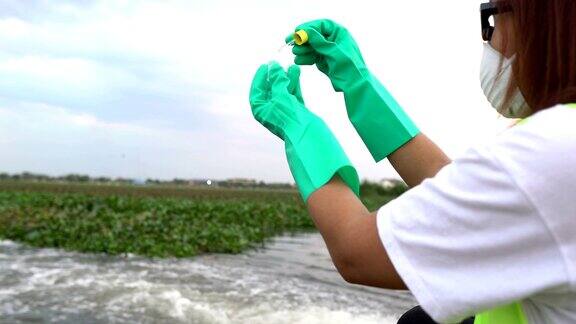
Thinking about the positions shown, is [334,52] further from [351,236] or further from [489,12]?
[351,236]

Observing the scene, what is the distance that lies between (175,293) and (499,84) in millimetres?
4941

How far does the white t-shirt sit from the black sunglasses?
263 mm

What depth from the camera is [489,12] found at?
114 centimetres

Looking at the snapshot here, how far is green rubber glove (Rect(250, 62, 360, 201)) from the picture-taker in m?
1.19

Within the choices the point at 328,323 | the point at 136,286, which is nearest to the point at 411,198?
the point at 328,323

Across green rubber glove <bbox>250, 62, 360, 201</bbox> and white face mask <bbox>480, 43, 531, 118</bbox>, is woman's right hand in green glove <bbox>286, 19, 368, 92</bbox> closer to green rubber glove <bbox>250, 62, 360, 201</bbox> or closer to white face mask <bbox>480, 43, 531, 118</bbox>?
green rubber glove <bbox>250, 62, 360, 201</bbox>

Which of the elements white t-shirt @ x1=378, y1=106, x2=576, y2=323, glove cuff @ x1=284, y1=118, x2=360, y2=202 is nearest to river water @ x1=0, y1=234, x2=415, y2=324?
glove cuff @ x1=284, y1=118, x2=360, y2=202

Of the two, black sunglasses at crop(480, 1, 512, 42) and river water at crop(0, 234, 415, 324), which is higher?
black sunglasses at crop(480, 1, 512, 42)

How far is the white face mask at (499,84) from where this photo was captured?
113cm

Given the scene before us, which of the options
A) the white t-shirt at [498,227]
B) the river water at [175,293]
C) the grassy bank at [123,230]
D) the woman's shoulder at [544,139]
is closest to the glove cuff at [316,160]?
the white t-shirt at [498,227]

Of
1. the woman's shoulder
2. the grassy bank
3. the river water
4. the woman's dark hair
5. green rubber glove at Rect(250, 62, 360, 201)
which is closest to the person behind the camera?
the woman's shoulder

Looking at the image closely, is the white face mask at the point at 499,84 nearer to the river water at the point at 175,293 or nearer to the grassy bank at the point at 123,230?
the river water at the point at 175,293

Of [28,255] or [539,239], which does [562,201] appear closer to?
[539,239]

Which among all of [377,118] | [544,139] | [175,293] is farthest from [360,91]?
[175,293]
